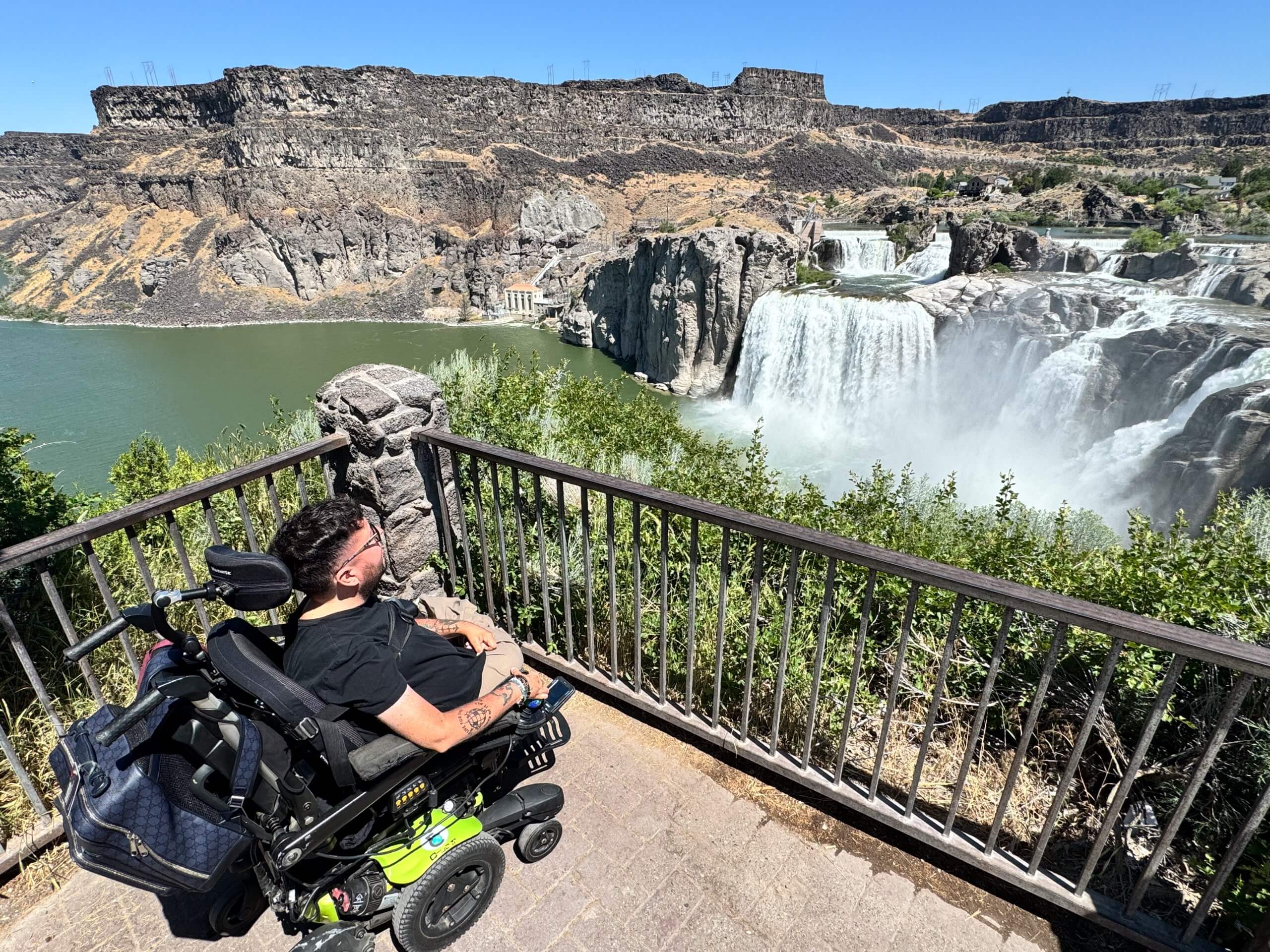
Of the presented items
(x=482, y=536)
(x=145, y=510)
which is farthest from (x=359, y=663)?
(x=482, y=536)

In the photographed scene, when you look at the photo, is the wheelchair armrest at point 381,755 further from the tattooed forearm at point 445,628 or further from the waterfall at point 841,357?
the waterfall at point 841,357

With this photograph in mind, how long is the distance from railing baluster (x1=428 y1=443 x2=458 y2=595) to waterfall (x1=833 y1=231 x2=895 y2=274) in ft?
97.9

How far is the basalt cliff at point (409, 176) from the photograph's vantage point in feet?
188

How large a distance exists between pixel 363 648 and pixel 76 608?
9.96ft

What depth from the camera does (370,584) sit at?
187 centimetres

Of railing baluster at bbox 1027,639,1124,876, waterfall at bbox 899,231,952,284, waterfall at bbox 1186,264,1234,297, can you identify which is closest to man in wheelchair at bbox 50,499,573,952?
railing baluster at bbox 1027,639,1124,876

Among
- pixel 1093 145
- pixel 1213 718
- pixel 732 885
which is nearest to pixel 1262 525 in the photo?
pixel 1213 718

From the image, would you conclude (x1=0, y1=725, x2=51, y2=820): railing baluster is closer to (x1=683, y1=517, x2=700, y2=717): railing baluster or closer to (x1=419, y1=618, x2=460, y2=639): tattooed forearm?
(x1=419, y1=618, x2=460, y2=639): tattooed forearm

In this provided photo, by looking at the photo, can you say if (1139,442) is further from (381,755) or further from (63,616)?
(63,616)

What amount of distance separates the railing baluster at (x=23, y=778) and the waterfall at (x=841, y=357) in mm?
20850

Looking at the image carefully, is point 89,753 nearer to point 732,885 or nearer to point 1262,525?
point 732,885

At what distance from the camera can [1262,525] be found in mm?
5867

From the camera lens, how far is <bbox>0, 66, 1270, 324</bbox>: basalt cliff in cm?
5725

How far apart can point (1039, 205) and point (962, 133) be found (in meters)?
67.0
